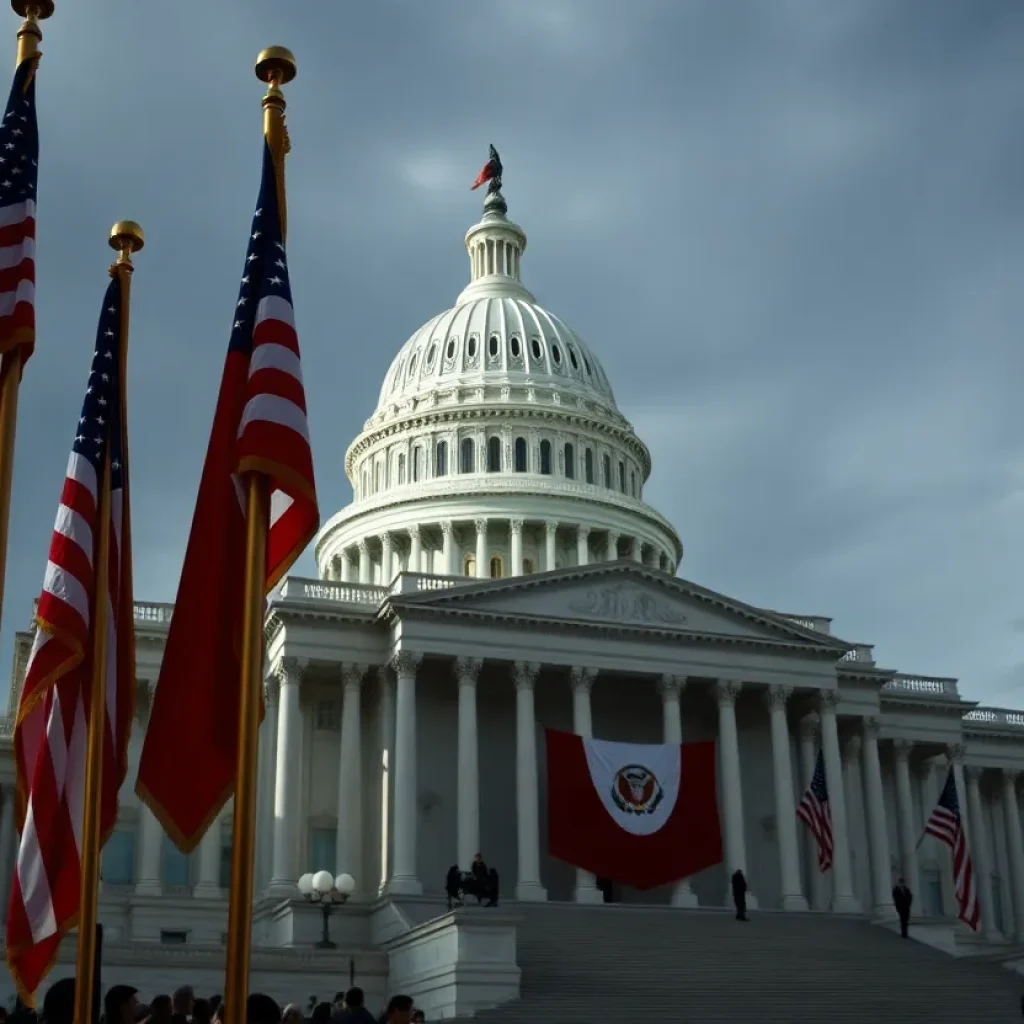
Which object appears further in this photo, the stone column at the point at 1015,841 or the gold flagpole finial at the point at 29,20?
the stone column at the point at 1015,841

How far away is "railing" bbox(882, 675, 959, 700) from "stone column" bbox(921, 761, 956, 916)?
3423mm

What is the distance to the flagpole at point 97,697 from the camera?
1414 centimetres

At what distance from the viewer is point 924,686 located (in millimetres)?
70688

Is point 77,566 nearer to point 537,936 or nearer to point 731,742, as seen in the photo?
point 537,936

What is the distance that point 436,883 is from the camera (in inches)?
2231

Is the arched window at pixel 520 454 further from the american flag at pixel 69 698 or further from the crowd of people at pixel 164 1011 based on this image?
the american flag at pixel 69 698

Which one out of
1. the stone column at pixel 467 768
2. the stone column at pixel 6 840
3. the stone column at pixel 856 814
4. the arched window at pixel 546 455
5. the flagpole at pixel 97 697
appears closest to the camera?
the flagpole at pixel 97 697

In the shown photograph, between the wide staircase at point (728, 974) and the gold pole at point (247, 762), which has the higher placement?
the gold pole at point (247, 762)

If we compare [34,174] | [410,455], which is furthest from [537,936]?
[410,455]

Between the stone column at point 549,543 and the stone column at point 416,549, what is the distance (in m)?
6.37

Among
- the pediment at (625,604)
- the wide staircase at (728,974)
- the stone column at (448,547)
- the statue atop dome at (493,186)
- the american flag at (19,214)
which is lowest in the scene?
the wide staircase at (728,974)

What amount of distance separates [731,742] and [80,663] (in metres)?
44.2

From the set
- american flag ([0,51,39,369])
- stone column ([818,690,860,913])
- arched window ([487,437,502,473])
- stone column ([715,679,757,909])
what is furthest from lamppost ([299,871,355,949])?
arched window ([487,437,502,473])

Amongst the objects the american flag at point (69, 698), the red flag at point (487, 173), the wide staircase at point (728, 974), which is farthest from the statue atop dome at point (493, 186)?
the american flag at point (69, 698)
